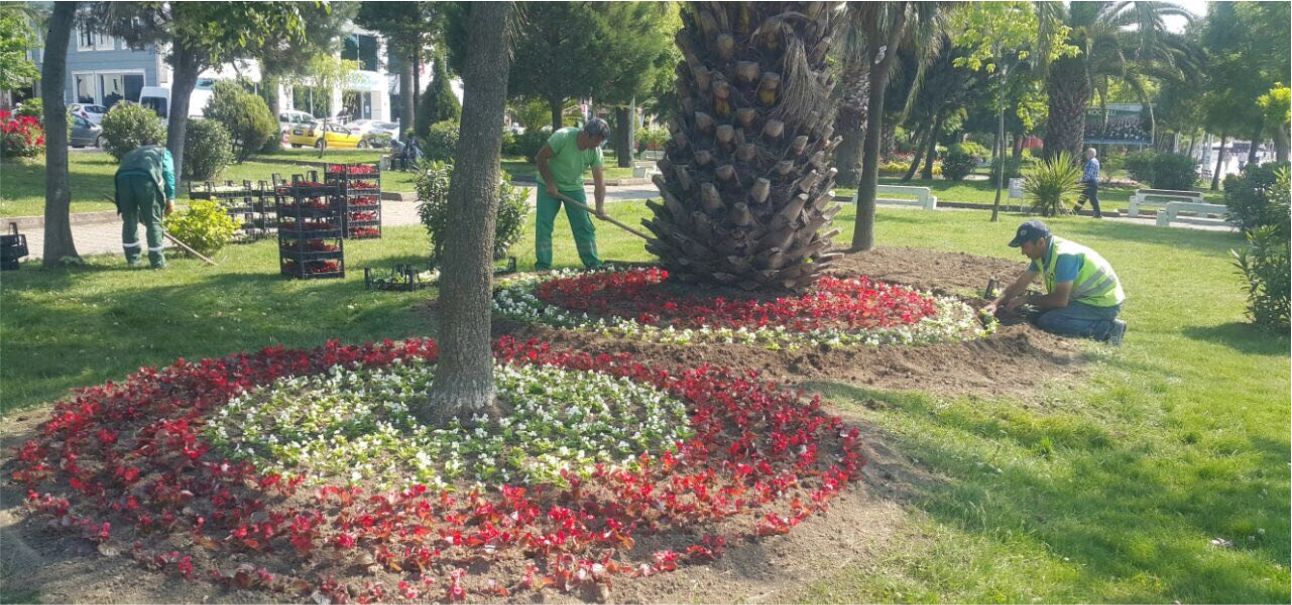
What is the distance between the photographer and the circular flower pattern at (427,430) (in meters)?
4.74

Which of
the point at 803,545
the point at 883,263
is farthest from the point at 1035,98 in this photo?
the point at 803,545

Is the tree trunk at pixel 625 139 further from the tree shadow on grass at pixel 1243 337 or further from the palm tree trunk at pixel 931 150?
the tree shadow on grass at pixel 1243 337

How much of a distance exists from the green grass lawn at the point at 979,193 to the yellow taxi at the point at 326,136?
2420cm

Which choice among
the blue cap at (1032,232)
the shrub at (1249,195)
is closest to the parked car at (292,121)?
the shrub at (1249,195)

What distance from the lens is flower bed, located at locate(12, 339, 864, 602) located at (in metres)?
3.93

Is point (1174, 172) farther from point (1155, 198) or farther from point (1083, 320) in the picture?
point (1083, 320)

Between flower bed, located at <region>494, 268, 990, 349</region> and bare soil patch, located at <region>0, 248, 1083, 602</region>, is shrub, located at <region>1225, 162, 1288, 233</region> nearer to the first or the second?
flower bed, located at <region>494, 268, 990, 349</region>

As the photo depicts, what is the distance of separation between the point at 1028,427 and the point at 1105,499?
3.58 feet

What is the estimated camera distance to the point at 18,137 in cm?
2291

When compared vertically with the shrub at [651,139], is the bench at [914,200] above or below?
below

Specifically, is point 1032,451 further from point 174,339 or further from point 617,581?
point 174,339

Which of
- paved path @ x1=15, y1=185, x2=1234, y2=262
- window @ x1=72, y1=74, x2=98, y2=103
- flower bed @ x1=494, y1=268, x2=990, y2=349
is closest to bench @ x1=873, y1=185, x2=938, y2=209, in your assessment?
paved path @ x1=15, y1=185, x2=1234, y2=262

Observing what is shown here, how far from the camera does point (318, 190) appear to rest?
11016 mm

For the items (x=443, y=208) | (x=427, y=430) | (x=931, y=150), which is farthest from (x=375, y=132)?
(x=427, y=430)
